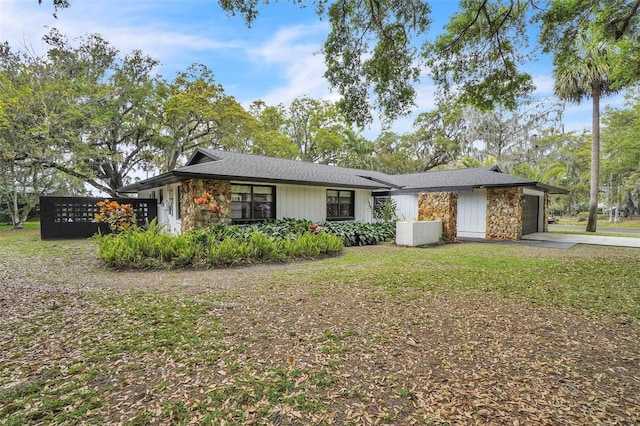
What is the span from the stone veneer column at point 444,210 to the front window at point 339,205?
323 centimetres

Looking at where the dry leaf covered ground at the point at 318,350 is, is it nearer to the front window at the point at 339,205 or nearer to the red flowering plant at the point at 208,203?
the red flowering plant at the point at 208,203

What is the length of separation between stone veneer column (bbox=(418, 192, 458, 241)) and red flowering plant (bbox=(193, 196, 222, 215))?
8222 millimetres

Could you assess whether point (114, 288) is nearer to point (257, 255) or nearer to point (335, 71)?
point (257, 255)

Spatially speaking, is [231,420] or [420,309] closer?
[231,420]

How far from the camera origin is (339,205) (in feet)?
44.2

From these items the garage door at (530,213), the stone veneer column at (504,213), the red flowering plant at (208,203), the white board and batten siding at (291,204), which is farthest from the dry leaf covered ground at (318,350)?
the garage door at (530,213)

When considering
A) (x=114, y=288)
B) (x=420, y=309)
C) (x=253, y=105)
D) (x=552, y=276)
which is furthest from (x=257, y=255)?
(x=253, y=105)

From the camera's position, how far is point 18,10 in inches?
236

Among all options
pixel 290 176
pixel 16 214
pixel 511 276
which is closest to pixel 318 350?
pixel 511 276

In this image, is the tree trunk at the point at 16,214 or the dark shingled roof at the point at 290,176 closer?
the dark shingled roof at the point at 290,176

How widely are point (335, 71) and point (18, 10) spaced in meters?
6.29

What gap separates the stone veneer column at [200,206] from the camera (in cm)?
944

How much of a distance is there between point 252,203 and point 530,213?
43.5 feet

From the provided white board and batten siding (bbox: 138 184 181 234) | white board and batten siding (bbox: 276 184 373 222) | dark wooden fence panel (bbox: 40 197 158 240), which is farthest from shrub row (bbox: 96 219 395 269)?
dark wooden fence panel (bbox: 40 197 158 240)
